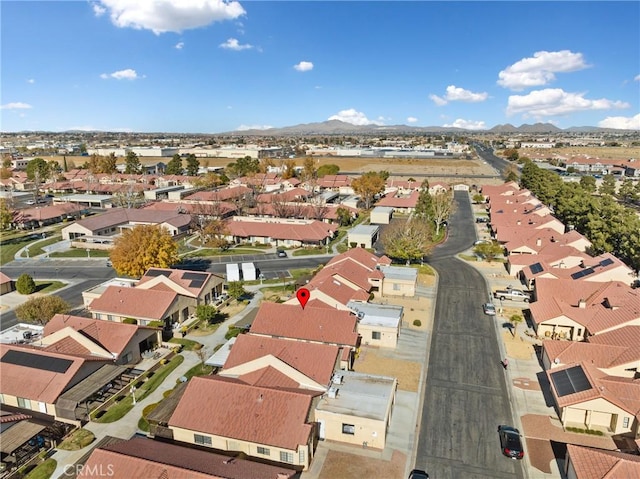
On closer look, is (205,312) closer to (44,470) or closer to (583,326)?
(44,470)

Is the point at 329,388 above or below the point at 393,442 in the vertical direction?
above

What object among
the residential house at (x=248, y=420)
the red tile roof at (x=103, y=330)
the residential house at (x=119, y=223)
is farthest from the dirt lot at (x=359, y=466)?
the residential house at (x=119, y=223)

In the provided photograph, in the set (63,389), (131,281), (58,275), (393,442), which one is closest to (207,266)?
(131,281)

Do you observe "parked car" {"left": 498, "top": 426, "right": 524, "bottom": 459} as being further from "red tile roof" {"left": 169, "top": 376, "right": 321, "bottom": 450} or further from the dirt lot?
"red tile roof" {"left": 169, "top": 376, "right": 321, "bottom": 450}

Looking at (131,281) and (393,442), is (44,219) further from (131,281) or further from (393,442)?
(393,442)

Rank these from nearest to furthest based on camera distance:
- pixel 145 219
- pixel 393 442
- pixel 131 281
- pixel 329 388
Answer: pixel 393 442 → pixel 329 388 → pixel 131 281 → pixel 145 219

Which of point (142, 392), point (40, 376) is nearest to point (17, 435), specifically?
point (40, 376)
